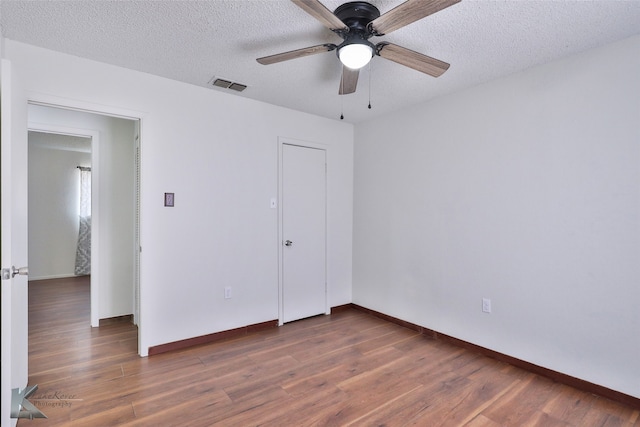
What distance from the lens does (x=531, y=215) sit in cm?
268

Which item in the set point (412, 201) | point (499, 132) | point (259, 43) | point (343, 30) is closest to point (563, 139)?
point (499, 132)

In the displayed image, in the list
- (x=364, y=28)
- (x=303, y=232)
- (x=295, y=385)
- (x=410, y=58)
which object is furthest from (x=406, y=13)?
(x=303, y=232)

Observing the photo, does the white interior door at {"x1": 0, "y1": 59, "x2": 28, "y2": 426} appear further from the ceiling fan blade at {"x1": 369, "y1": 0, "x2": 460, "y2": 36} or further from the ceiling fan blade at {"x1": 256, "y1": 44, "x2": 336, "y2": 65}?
the ceiling fan blade at {"x1": 369, "y1": 0, "x2": 460, "y2": 36}

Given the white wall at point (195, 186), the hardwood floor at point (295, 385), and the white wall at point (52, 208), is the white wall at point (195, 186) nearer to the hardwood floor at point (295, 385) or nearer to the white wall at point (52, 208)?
the hardwood floor at point (295, 385)

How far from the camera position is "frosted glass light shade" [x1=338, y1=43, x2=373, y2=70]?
1908 millimetres

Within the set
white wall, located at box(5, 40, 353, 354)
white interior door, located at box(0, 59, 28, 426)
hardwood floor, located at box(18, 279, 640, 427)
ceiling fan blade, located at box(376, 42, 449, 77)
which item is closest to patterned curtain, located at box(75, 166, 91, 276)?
hardwood floor, located at box(18, 279, 640, 427)

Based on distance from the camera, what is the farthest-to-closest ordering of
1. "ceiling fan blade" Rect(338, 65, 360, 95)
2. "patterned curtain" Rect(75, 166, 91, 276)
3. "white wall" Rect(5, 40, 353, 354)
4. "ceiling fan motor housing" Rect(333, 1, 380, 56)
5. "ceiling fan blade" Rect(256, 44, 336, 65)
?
"patterned curtain" Rect(75, 166, 91, 276), "white wall" Rect(5, 40, 353, 354), "ceiling fan blade" Rect(338, 65, 360, 95), "ceiling fan blade" Rect(256, 44, 336, 65), "ceiling fan motor housing" Rect(333, 1, 380, 56)

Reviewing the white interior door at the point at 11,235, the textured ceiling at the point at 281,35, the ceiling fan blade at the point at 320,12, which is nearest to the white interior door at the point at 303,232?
the textured ceiling at the point at 281,35

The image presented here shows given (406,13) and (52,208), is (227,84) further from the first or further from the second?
(52,208)

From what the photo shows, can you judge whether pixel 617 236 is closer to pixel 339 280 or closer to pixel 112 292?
pixel 339 280

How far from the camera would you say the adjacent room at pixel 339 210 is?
2062 millimetres

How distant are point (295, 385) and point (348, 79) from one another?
2246 millimetres

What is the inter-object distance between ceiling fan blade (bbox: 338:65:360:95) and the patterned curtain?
6.09m

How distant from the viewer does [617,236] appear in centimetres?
226
